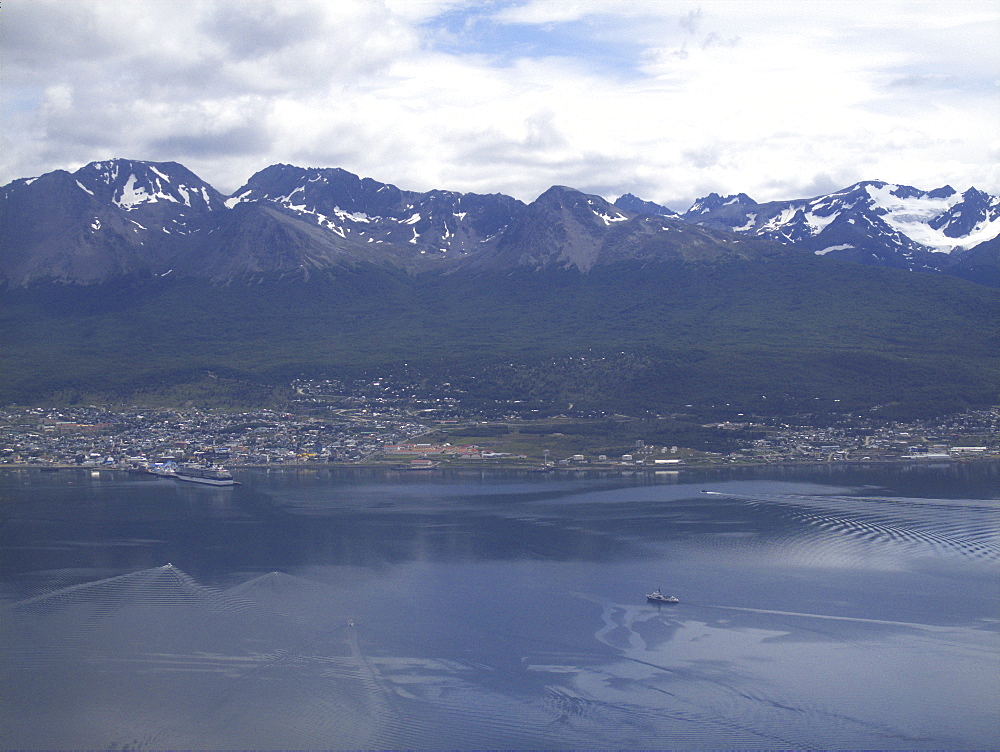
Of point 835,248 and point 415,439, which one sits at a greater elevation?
point 835,248

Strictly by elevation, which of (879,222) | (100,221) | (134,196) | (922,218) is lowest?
(100,221)

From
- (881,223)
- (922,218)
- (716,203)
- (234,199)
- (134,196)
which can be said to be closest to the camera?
(134,196)

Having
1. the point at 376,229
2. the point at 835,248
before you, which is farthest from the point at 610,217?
the point at 835,248

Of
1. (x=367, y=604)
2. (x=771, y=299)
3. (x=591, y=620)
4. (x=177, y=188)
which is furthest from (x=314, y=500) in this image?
(x=177, y=188)

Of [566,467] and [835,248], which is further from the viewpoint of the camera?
[835,248]

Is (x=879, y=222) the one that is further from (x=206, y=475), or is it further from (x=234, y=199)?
(x=206, y=475)

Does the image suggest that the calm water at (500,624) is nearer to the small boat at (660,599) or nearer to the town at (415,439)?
the small boat at (660,599)

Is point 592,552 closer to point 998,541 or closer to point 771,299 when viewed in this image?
point 998,541
